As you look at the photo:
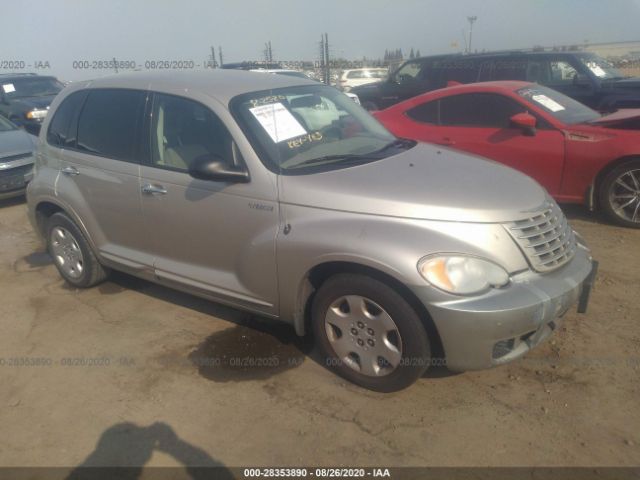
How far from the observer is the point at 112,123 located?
389 centimetres

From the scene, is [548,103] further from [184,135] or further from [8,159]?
[8,159]

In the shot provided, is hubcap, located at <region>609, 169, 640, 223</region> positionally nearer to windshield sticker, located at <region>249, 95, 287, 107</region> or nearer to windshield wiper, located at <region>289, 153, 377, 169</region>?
windshield wiper, located at <region>289, 153, 377, 169</region>

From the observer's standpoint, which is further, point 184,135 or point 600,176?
point 600,176

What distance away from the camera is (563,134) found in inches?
215

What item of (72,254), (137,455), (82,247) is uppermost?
(82,247)

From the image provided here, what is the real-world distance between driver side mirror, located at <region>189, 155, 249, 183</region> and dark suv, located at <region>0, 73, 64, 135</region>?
11178 mm

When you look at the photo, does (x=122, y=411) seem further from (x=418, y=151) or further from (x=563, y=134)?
(x=563, y=134)

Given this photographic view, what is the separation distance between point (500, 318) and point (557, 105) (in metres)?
4.38

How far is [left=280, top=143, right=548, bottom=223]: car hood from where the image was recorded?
2.74 metres

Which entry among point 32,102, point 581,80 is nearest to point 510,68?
point 581,80

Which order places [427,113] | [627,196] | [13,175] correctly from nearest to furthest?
[627,196], [427,113], [13,175]

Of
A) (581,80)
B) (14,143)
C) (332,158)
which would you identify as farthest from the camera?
(581,80)

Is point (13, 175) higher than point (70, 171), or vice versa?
point (70, 171)

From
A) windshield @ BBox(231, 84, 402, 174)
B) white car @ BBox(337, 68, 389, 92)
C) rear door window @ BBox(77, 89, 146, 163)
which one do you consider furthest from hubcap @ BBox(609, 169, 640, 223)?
white car @ BBox(337, 68, 389, 92)
